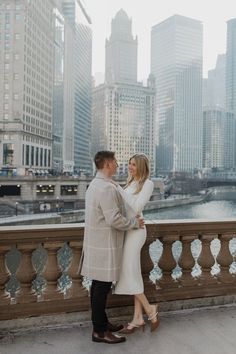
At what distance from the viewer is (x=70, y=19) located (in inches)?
5871

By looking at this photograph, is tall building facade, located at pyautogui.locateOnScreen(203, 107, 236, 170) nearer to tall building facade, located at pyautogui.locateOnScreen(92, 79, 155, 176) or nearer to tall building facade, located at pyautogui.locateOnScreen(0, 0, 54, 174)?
tall building facade, located at pyautogui.locateOnScreen(92, 79, 155, 176)

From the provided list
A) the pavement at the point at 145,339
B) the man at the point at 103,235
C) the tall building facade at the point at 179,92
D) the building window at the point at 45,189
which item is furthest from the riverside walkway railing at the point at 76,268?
the tall building facade at the point at 179,92

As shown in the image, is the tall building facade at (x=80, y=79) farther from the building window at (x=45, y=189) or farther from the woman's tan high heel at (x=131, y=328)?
the woman's tan high heel at (x=131, y=328)

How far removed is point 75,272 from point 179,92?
177 m

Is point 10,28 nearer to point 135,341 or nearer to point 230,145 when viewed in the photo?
point 135,341

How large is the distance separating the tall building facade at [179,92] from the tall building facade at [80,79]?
31.3m

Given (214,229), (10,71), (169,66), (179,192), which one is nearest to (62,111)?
(10,71)

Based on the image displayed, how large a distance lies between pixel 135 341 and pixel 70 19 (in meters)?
159

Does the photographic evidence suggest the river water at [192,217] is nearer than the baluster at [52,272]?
No

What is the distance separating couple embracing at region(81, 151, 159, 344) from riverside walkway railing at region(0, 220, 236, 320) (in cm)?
48

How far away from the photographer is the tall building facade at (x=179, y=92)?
16325cm

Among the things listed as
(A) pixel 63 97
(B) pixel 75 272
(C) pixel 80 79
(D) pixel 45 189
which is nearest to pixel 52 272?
(B) pixel 75 272

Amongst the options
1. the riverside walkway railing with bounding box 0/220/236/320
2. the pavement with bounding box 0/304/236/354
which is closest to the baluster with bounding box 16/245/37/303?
the riverside walkway railing with bounding box 0/220/236/320

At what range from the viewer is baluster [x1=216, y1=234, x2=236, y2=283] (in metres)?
4.75
